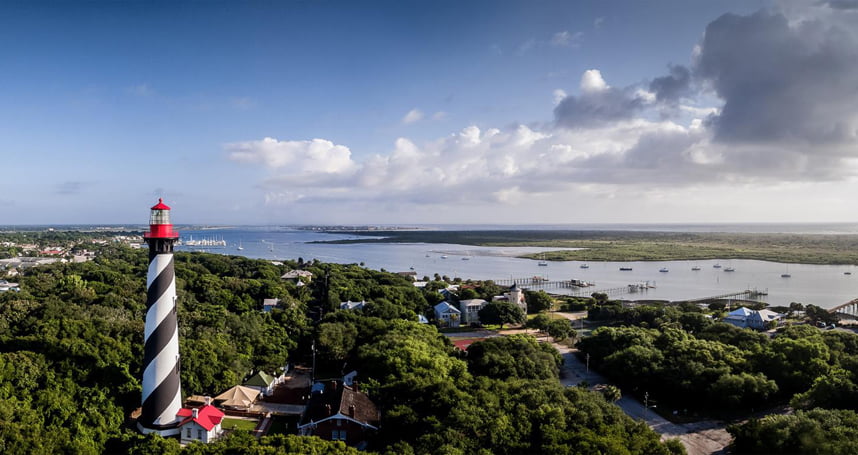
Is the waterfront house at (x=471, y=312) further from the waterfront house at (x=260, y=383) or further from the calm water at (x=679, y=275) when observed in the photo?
the calm water at (x=679, y=275)

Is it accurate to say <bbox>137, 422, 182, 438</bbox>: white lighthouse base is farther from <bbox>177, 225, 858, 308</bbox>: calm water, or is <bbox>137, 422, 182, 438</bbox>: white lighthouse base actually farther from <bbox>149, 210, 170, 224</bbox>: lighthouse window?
<bbox>177, 225, 858, 308</bbox>: calm water

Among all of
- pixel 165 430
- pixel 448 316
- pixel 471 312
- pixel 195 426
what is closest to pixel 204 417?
pixel 195 426

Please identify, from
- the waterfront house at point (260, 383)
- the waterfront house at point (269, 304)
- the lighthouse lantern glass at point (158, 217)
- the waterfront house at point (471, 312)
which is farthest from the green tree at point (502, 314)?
the lighthouse lantern glass at point (158, 217)

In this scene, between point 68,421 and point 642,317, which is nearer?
point 68,421

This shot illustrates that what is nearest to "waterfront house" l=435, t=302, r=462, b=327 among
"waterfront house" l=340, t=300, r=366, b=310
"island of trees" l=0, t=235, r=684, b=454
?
"waterfront house" l=340, t=300, r=366, b=310

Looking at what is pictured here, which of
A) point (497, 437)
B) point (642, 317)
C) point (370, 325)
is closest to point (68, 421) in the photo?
point (497, 437)

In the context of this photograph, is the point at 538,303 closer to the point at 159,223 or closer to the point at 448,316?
the point at 448,316

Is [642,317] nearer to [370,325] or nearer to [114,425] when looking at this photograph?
[370,325]
